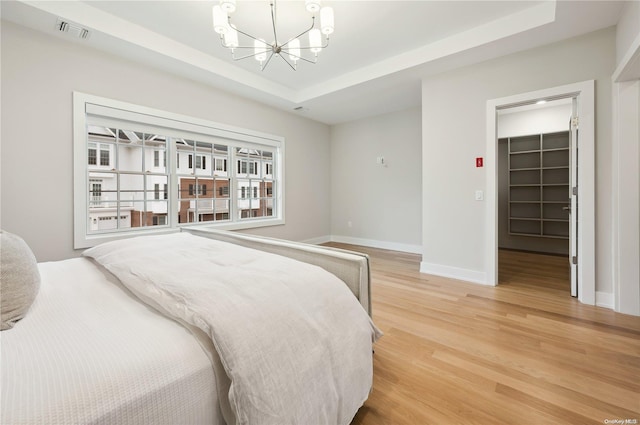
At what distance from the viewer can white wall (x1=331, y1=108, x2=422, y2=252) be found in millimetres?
4941

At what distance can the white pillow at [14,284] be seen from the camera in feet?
3.10

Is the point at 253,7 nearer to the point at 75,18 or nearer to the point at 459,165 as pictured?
the point at 75,18

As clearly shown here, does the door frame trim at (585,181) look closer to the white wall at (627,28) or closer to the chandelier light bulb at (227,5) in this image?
the white wall at (627,28)

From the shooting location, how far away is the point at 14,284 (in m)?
1.01

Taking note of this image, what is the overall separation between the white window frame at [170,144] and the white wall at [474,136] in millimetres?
2621

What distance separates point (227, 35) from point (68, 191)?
226cm

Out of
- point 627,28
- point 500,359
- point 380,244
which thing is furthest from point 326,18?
point 380,244

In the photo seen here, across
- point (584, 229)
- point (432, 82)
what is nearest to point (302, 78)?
point (432, 82)

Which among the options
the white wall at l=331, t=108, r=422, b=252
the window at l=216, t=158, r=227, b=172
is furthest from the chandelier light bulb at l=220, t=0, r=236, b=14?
the white wall at l=331, t=108, r=422, b=252

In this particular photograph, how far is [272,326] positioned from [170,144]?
3450 millimetres

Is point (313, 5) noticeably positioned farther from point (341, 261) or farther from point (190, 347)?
point (190, 347)

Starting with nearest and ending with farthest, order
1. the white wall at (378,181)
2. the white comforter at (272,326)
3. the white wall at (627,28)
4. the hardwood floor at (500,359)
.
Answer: the white comforter at (272,326) → the hardwood floor at (500,359) → the white wall at (627,28) → the white wall at (378,181)

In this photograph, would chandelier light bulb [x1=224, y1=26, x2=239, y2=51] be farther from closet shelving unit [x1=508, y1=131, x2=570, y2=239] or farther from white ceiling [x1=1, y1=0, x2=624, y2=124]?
closet shelving unit [x1=508, y1=131, x2=570, y2=239]

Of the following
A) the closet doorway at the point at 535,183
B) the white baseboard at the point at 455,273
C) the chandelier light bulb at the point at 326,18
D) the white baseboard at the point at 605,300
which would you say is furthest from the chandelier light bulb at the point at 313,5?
the closet doorway at the point at 535,183
